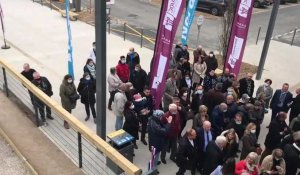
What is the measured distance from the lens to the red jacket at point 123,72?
11.6 meters

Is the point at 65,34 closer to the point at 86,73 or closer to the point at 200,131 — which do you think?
the point at 86,73

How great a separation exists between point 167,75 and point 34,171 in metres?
5.75

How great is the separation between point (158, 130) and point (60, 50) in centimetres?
1063

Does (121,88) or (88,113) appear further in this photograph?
(88,113)

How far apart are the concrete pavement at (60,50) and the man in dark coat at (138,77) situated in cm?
124

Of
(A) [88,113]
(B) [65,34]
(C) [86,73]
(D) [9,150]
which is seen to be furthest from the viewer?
(B) [65,34]

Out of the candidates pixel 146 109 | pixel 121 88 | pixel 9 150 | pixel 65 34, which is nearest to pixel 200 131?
pixel 146 109

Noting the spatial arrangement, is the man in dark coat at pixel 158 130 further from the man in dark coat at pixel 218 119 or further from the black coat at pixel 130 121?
the man in dark coat at pixel 218 119

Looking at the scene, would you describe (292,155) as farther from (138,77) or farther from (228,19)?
(228,19)

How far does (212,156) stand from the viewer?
7.54 metres

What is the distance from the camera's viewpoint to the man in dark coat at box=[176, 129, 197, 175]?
25.2 ft

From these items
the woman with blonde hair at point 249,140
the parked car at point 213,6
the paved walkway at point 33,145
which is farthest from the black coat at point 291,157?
the parked car at point 213,6

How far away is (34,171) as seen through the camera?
596 centimetres

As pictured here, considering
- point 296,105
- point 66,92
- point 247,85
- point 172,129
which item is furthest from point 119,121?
point 296,105
